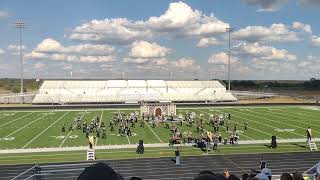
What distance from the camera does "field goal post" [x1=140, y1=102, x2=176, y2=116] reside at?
5534 cm

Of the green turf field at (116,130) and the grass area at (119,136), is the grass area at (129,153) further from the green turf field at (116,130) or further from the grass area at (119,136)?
the green turf field at (116,130)

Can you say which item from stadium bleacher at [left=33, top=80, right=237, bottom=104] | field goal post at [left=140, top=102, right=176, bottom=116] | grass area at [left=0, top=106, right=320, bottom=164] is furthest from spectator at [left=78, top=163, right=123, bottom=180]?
stadium bleacher at [left=33, top=80, right=237, bottom=104]

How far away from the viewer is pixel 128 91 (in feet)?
320

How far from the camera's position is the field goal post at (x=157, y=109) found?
182 ft

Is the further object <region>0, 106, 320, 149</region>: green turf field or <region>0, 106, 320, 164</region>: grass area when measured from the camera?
<region>0, 106, 320, 149</region>: green turf field

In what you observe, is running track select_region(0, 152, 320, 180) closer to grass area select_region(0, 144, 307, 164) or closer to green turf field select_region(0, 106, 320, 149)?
A: grass area select_region(0, 144, 307, 164)

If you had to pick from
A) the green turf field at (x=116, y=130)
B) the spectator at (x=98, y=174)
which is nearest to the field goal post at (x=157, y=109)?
the green turf field at (x=116, y=130)

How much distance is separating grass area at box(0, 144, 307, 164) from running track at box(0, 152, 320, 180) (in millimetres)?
2139

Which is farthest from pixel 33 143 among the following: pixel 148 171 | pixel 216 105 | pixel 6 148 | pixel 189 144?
pixel 216 105

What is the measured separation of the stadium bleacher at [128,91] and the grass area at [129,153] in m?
55.5

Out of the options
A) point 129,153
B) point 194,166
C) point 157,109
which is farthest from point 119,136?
point 157,109

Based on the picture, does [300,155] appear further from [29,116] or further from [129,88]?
[129,88]

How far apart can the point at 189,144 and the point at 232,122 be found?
17238 millimetres

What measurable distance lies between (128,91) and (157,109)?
4238cm
